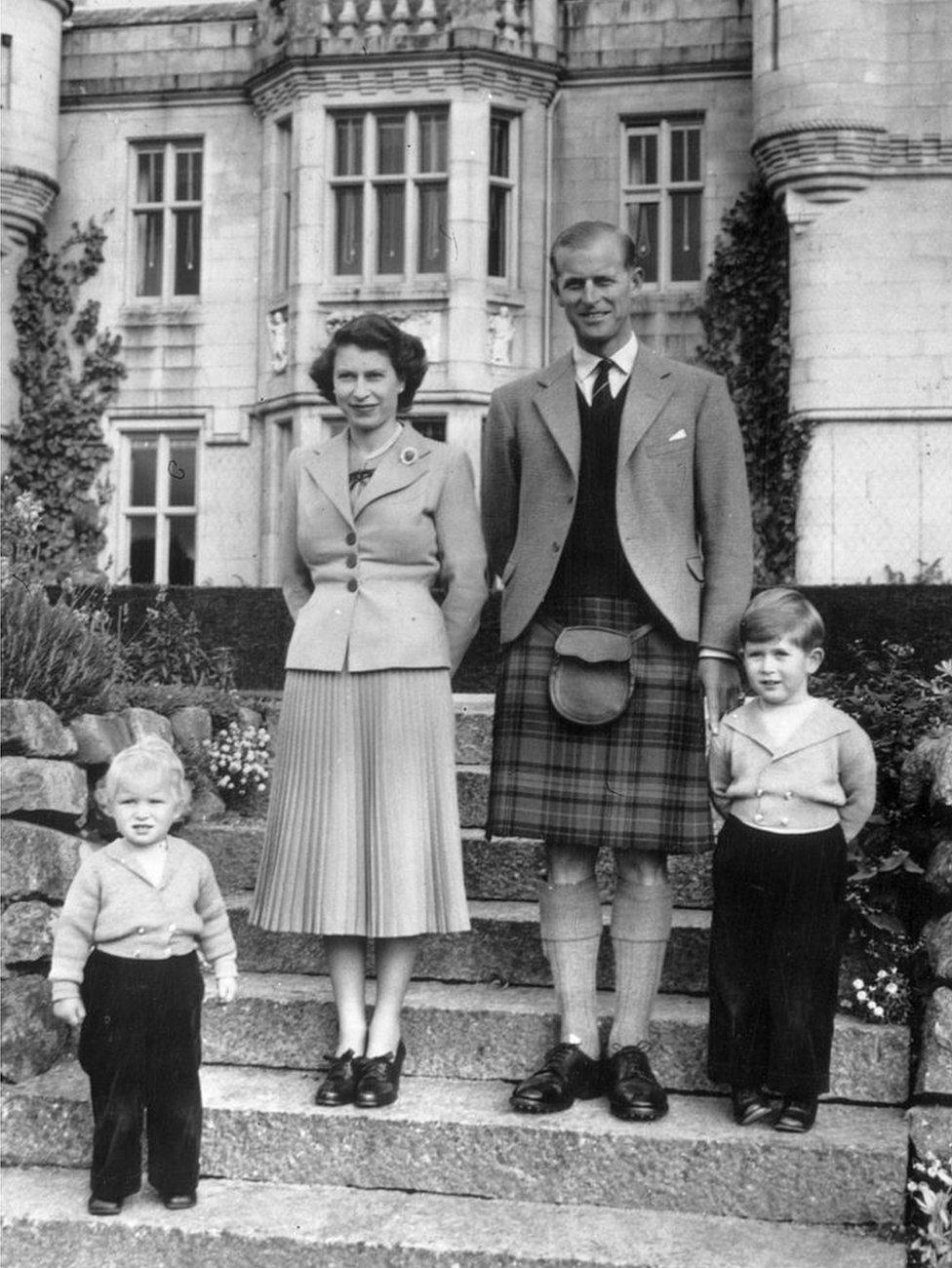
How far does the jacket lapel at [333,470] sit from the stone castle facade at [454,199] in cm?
888

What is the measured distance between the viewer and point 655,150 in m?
13.9

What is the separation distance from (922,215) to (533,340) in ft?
11.2

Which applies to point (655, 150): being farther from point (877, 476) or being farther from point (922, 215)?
point (877, 476)

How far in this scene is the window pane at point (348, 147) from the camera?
13750mm

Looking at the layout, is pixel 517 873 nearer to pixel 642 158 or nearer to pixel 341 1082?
pixel 341 1082

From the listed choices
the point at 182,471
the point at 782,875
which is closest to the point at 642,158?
the point at 182,471

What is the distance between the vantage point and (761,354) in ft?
43.4

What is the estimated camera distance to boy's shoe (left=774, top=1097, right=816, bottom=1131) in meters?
3.59

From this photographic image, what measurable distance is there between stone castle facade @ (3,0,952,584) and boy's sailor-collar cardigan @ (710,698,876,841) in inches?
351

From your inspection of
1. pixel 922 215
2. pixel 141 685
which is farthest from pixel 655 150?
pixel 141 685

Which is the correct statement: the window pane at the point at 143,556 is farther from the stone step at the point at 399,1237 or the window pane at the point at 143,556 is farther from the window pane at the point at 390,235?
the stone step at the point at 399,1237

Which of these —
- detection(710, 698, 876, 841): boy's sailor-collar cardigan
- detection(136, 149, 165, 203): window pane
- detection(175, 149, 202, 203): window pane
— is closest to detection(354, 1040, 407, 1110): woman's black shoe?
detection(710, 698, 876, 841): boy's sailor-collar cardigan

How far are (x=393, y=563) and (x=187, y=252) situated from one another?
11.5 m

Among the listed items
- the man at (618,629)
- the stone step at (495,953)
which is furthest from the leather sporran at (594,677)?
the stone step at (495,953)
